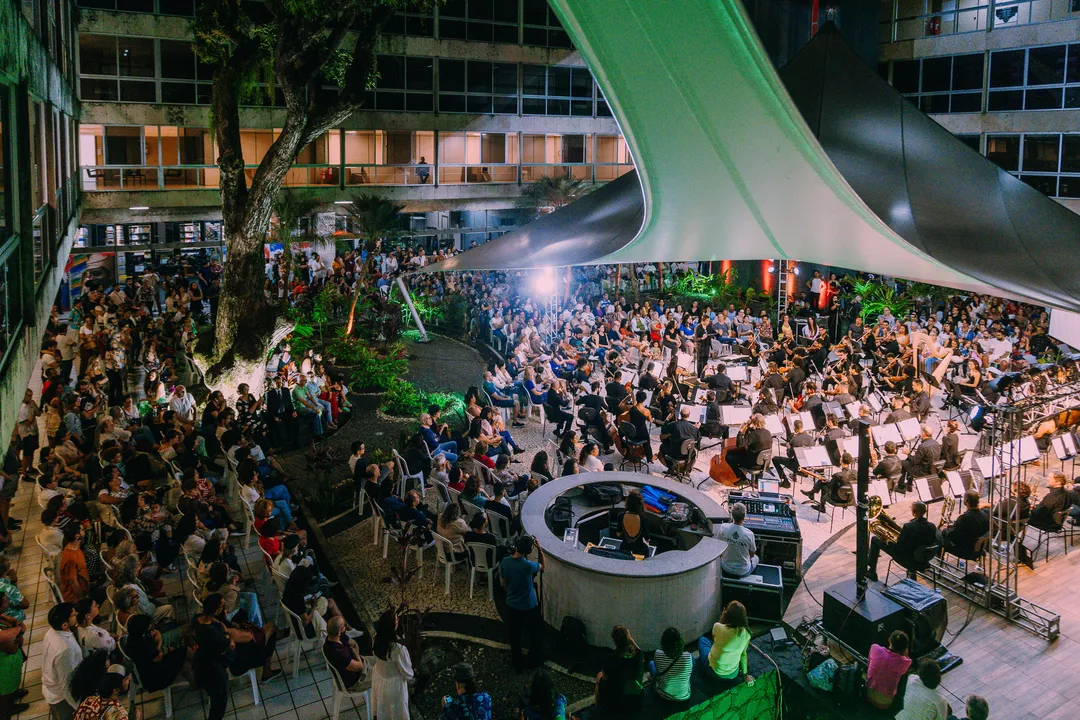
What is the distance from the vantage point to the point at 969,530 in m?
8.23

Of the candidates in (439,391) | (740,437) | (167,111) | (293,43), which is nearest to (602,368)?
(439,391)

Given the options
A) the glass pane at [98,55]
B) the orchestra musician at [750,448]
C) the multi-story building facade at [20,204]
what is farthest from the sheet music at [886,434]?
the glass pane at [98,55]

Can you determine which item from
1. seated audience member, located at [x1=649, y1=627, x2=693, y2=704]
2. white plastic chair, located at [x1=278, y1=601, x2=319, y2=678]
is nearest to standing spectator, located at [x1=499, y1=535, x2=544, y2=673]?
seated audience member, located at [x1=649, y1=627, x2=693, y2=704]

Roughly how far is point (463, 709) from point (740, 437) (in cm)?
606

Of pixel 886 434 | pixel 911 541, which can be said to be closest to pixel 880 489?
pixel 911 541

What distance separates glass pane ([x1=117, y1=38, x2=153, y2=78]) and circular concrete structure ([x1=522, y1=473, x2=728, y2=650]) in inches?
793

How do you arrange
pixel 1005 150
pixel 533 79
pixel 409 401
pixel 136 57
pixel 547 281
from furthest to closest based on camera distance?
pixel 533 79 → pixel 1005 150 → pixel 136 57 → pixel 547 281 → pixel 409 401

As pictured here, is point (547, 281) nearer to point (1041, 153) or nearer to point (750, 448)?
point (750, 448)

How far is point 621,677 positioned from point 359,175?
23.2 meters

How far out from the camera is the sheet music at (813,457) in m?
9.89

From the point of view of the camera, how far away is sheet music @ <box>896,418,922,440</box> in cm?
1080

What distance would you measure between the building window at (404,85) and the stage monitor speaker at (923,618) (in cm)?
2222

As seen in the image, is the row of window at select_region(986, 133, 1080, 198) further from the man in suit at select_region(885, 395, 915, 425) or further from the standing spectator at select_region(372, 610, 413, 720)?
the standing spectator at select_region(372, 610, 413, 720)

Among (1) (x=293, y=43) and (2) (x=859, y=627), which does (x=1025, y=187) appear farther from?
(1) (x=293, y=43)
